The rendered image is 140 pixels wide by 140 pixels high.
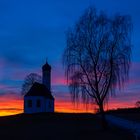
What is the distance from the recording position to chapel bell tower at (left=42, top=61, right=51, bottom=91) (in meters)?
94.4

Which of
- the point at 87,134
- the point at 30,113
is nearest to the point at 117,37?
the point at 87,134

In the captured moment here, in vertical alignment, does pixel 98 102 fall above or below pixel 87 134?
above

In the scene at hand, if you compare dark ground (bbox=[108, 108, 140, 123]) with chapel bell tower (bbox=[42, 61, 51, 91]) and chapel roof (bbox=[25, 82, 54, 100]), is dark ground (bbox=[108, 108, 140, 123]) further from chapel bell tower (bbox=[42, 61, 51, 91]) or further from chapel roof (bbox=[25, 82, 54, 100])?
chapel bell tower (bbox=[42, 61, 51, 91])

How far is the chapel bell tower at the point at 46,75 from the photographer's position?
310ft

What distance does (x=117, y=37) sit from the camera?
4794cm

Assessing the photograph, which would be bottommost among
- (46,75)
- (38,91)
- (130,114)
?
(130,114)

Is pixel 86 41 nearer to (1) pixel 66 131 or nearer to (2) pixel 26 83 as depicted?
(1) pixel 66 131

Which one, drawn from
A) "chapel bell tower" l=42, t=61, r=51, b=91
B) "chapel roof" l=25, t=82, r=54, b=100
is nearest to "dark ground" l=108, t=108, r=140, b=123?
"chapel roof" l=25, t=82, r=54, b=100

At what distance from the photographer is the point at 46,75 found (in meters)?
95.1

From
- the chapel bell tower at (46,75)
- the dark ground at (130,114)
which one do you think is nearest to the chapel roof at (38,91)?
the chapel bell tower at (46,75)

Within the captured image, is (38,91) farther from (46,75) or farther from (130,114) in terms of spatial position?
(130,114)

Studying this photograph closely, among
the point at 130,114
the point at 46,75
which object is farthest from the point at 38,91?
the point at 130,114

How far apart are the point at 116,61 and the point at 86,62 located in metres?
3.16

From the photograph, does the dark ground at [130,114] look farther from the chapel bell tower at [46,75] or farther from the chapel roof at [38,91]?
the chapel bell tower at [46,75]
